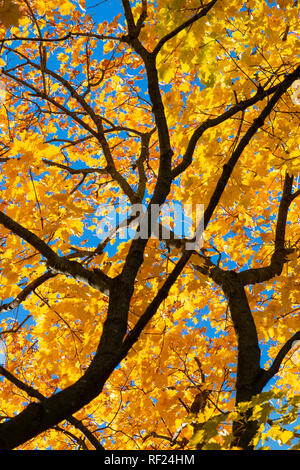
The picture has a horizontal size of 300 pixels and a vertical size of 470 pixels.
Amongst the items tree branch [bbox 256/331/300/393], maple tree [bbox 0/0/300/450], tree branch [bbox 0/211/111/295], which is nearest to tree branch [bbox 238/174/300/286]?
maple tree [bbox 0/0/300/450]

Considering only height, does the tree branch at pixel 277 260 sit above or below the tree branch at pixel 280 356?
above

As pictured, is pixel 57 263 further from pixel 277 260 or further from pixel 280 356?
pixel 277 260

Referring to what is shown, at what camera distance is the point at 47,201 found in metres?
4.01

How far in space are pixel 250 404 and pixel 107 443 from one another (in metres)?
5.76

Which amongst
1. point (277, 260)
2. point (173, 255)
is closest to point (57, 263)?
point (173, 255)

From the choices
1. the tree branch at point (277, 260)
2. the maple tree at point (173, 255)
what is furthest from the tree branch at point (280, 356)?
the tree branch at point (277, 260)

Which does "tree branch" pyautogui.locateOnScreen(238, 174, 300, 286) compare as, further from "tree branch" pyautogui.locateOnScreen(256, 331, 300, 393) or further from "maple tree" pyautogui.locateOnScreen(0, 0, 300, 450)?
"tree branch" pyautogui.locateOnScreen(256, 331, 300, 393)

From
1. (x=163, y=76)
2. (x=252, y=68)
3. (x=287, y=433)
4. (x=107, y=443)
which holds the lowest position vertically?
(x=287, y=433)

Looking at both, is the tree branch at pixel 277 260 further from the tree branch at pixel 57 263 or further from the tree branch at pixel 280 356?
the tree branch at pixel 57 263

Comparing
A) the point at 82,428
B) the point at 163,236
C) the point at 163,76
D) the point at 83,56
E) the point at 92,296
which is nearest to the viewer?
the point at 163,76

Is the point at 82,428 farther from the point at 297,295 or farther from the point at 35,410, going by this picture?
the point at 297,295

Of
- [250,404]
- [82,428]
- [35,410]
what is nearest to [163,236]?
[82,428]

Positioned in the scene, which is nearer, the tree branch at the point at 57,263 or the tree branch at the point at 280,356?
the tree branch at the point at 280,356

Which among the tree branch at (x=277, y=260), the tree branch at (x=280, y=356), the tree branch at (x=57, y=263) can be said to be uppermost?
the tree branch at (x=277, y=260)
